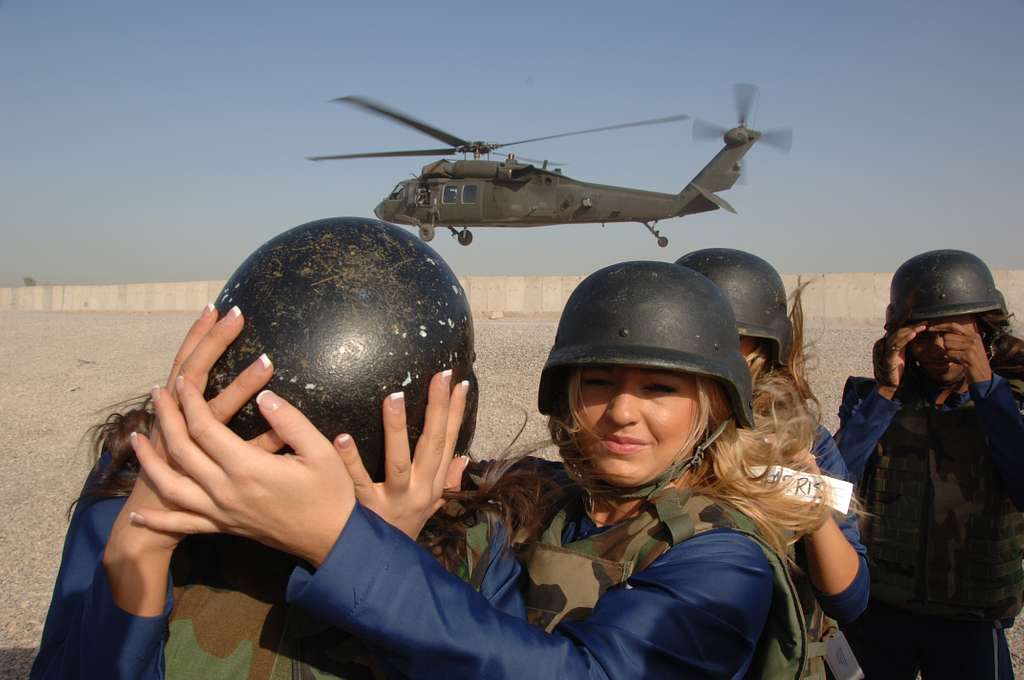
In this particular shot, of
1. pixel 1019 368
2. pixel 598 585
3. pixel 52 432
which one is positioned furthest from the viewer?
pixel 52 432

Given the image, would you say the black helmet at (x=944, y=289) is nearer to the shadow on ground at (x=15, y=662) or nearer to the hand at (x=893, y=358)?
the hand at (x=893, y=358)

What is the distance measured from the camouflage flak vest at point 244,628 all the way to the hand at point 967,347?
10.8 ft

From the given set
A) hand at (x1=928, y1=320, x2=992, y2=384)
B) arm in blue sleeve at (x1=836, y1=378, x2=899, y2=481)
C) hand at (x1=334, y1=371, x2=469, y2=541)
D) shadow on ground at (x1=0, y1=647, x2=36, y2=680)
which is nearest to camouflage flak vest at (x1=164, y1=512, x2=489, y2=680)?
hand at (x1=334, y1=371, x2=469, y2=541)

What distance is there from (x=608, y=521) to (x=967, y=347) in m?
2.64

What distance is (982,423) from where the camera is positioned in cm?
348

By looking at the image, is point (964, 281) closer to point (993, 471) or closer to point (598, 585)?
point (993, 471)

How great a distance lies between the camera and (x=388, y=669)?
1495 millimetres

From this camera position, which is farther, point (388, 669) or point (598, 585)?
point (598, 585)

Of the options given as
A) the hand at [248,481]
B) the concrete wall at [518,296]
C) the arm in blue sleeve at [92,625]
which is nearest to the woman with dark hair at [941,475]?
the hand at [248,481]

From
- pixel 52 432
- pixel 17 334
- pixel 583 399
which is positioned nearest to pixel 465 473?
pixel 583 399

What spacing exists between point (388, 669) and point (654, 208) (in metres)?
25.9

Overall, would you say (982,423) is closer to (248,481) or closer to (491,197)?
(248,481)

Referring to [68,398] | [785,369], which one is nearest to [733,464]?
[785,369]

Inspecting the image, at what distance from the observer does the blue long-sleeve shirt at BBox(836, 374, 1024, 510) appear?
338 cm
